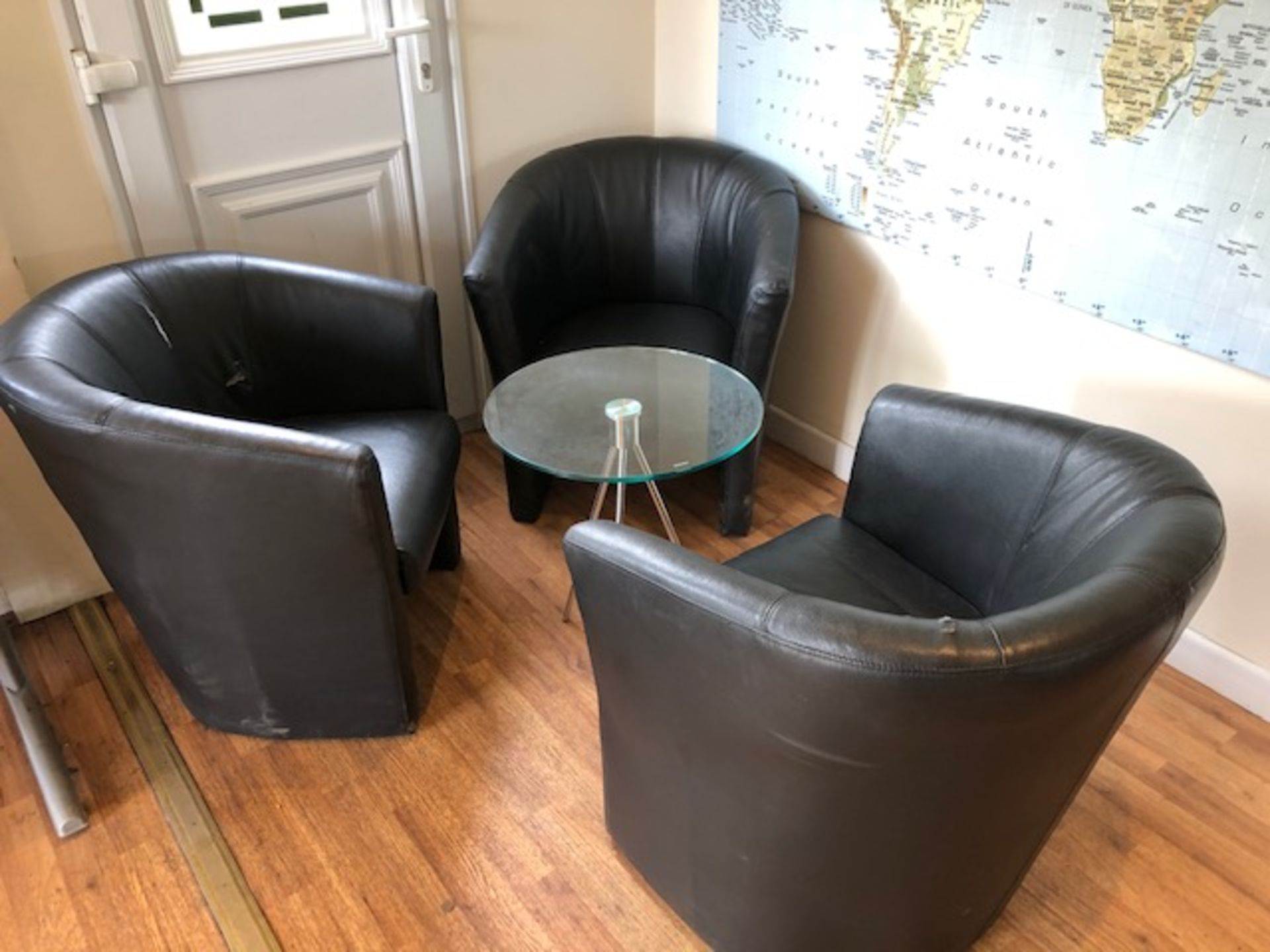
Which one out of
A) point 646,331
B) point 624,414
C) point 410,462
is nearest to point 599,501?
point 624,414

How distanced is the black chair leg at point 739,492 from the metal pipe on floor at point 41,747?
5.12 feet

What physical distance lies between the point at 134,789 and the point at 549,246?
1.59 metres

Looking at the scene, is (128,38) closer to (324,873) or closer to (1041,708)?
(324,873)

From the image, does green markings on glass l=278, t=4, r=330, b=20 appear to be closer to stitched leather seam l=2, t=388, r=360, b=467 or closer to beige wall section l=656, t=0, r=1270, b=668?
beige wall section l=656, t=0, r=1270, b=668

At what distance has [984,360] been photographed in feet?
7.80

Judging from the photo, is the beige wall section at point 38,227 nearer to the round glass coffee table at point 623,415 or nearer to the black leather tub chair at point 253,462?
the black leather tub chair at point 253,462

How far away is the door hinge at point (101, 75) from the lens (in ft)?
6.73

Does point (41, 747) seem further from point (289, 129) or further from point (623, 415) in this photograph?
point (289, 129)

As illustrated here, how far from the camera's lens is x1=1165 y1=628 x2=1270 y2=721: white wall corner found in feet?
6.84

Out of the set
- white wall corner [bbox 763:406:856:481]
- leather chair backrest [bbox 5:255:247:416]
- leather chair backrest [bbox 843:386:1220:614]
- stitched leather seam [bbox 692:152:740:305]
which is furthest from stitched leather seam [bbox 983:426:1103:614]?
leather chair backrest [bbox 5:255:247:416]

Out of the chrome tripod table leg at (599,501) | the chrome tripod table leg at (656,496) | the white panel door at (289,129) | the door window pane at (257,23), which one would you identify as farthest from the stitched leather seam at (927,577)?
the door window pane at (257,23)

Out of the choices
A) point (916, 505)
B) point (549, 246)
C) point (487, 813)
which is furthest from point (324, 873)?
point (549, 246)

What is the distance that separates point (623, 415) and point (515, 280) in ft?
2.02

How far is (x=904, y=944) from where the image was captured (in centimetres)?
150
